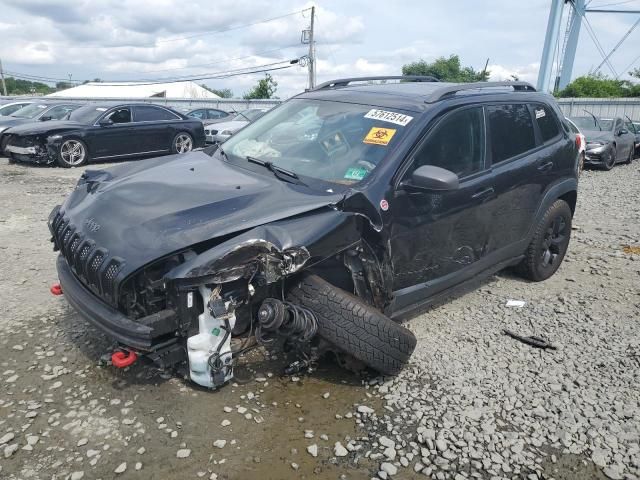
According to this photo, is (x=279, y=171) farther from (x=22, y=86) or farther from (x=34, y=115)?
(x=22, y=86)

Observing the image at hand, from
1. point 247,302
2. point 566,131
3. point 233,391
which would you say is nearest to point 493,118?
point 566,131

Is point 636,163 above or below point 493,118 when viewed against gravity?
below

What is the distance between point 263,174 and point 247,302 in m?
1.09

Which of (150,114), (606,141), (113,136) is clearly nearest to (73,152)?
(113,136)

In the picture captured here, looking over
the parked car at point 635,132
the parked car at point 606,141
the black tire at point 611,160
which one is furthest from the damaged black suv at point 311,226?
the parked car at point 635,132

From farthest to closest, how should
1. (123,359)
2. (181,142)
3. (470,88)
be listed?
(181,142), (470,88), (123,359)

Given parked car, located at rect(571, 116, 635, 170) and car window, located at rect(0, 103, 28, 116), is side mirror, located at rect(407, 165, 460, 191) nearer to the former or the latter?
parked car, located at rect(571, 116, 635, 170)

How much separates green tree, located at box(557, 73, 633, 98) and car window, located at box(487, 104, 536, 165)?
36.3 metres

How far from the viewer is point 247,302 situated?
278 cm

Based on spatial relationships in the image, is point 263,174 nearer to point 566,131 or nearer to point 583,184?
point 566,131

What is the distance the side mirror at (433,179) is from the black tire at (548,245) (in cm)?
189

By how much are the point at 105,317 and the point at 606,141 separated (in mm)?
14838

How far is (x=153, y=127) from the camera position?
Result: 13.0 m

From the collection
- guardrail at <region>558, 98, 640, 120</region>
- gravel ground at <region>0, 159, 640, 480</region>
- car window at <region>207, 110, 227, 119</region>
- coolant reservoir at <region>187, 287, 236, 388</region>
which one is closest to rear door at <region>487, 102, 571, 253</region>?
gravel ground at <region>0, 159, 640, 480</region>
